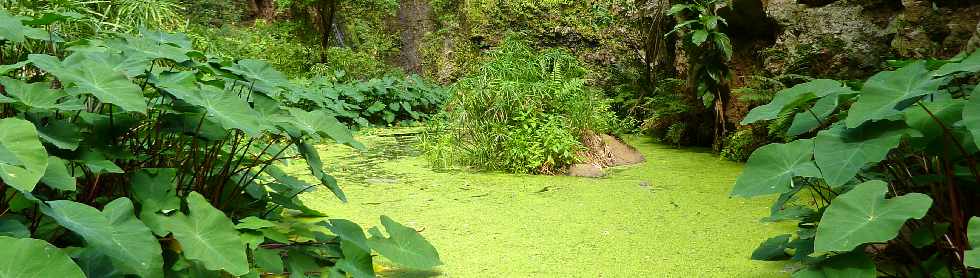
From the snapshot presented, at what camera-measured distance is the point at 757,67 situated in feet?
18.5

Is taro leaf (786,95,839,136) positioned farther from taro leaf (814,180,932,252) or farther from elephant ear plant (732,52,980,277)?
taro leaf (814,180,932,252)

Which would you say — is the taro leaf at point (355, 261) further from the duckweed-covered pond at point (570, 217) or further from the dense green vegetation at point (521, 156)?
the duckweed-covered pond at point (570, 217)

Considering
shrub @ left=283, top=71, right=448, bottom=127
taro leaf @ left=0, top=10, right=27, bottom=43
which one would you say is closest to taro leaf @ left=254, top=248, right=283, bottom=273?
taro leaf @ left=0, top=10, right=27, bottom=43

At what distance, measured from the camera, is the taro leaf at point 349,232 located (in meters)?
2.21

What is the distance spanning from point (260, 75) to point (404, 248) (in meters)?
0.80

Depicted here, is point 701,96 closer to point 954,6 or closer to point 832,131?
point 954,6

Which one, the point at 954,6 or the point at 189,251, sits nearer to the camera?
the point at 189,251

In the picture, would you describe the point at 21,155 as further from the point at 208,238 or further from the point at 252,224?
the point at 252,224

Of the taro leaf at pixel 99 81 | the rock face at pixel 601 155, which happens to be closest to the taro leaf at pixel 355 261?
the taro leaf at pixel 99 81

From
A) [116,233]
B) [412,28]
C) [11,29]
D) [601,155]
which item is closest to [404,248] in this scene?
[116,233]

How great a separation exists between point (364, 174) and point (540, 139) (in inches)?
46.8

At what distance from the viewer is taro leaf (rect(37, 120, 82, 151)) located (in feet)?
5.81

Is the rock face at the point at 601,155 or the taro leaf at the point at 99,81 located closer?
the taro leaf at the point at 99,81

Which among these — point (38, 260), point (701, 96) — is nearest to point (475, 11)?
point (701, 96)
